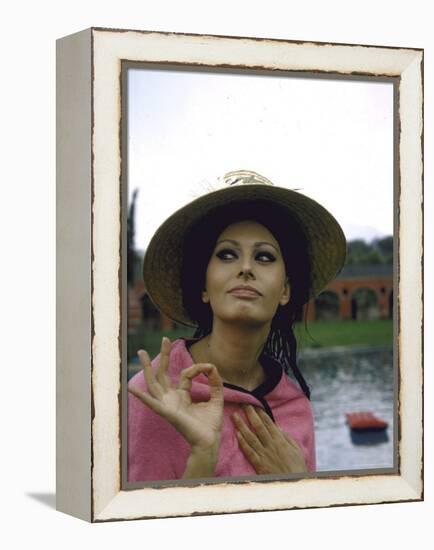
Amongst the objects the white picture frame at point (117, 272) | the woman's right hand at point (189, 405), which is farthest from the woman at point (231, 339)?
the white picture frame at point (117, 272)

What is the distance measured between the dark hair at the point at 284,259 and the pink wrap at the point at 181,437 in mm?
99

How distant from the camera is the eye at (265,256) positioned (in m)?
9.47

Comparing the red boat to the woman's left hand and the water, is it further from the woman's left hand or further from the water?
the woman's left hand

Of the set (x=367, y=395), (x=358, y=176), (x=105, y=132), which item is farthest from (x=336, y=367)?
(x=105, y=132)

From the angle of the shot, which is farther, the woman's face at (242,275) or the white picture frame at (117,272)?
the woman's face at (242,275)

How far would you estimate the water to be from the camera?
31.8ft

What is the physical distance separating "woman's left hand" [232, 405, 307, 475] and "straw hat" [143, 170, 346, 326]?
0.53 metres

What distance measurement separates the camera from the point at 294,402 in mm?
9633

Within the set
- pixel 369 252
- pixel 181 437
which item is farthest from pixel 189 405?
pixel 369 252

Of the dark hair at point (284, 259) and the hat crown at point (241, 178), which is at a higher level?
the hat crown at point (241, 178)

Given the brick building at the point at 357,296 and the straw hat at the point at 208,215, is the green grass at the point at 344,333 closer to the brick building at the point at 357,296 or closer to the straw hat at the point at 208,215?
the brick building at the point at 357,296

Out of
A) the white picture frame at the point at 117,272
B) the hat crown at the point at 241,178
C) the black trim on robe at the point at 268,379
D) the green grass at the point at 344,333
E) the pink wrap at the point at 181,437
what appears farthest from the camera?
the green grass at the point at 344,333

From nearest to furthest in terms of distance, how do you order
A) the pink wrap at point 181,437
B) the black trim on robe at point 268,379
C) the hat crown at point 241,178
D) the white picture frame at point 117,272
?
1. the white picture frame at point 117,272
2. the pink wrap at point 181,437
3. the hat crown at point 241,178
4. the black trim on robe at point 268,379

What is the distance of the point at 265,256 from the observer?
374 inches
